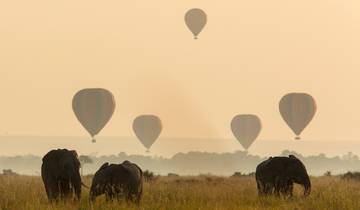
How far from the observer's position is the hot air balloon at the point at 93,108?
3322 inches

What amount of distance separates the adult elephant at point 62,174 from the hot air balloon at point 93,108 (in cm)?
6609

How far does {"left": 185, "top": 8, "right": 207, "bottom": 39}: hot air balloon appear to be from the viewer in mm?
90188

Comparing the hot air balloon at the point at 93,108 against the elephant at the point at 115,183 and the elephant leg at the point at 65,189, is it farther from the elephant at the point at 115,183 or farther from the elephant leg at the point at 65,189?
the elephant at the point at 115,183

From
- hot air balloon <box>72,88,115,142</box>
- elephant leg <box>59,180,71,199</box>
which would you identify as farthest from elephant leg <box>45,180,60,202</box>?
hot air balloon <box>72,88,115,142</box>

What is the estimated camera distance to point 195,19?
9231cm

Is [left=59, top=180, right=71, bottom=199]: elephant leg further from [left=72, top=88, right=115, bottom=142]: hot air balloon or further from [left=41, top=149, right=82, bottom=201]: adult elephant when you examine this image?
[left=72, top=88, right=115, bottom=142]: hot air balloon

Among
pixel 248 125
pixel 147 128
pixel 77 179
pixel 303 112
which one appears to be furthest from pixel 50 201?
pixel 248 125

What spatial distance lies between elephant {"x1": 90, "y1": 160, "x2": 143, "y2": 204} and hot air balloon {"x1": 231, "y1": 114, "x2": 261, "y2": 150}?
95.4m

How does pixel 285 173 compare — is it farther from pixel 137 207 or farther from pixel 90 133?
pixel 90 133

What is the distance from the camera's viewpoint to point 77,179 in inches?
602

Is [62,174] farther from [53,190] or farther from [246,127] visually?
[246,127]

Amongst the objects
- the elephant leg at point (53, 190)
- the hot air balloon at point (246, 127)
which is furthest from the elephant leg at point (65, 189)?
the hot air balloon at point (246, 127)

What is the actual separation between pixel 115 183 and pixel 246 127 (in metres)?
103

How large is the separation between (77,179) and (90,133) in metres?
69.1
